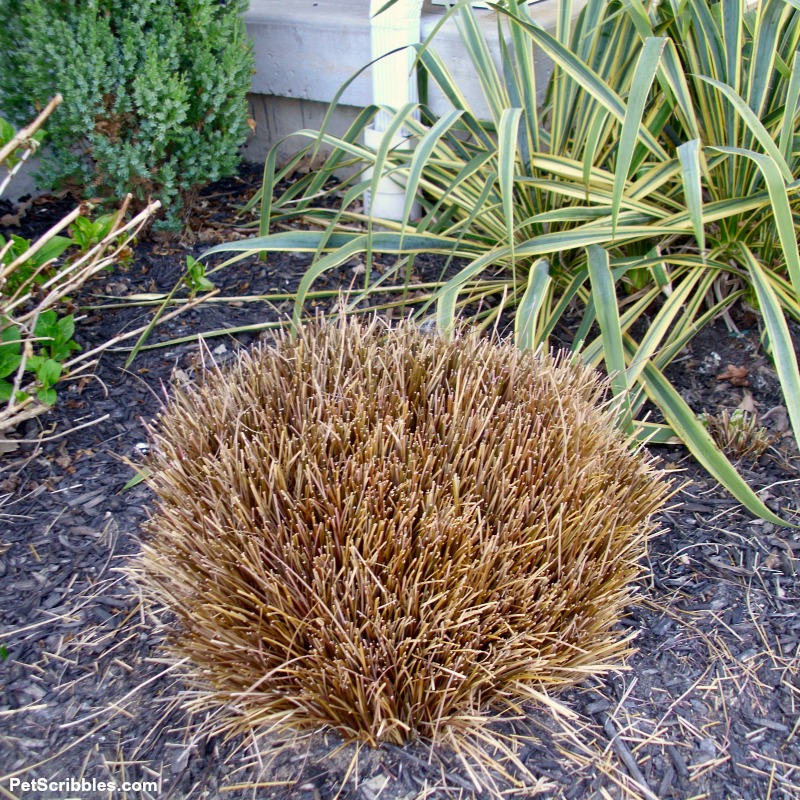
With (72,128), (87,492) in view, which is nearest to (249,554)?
(87,492)

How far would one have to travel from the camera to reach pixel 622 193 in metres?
2.08

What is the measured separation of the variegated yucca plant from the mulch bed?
0.22 m

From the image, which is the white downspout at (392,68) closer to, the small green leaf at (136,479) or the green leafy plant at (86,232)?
the green leafy plant at (86,232)

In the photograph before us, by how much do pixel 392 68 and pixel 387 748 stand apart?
91.6 inches

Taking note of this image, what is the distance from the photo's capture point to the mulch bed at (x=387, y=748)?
4.30 ft

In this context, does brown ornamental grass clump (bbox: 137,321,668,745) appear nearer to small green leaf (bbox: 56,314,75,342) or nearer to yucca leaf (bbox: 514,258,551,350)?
yucca leaf (bbox: 514,258,551,350)

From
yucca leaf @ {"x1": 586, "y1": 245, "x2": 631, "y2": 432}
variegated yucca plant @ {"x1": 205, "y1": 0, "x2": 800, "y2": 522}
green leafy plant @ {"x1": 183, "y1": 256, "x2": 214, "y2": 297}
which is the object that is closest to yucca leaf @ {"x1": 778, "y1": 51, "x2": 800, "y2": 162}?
variegated yucca plant @ {"x1": 205, "y1": 0, "x2": 800, "y2": 522}

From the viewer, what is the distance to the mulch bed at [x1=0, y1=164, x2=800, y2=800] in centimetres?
131

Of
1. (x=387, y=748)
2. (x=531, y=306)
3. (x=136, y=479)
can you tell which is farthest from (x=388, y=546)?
(x=531, y=306)

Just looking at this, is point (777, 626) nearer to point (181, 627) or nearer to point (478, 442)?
point (478, 442)

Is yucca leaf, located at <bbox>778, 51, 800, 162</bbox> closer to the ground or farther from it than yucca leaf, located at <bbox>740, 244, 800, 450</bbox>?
farther from it

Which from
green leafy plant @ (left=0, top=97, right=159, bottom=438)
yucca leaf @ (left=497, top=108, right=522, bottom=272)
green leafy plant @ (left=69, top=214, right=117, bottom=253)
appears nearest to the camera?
yucca leaf @ (left=497, top=108, right=522, bottom=272)

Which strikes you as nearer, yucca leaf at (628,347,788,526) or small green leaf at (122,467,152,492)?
small green leaf at (122,467,152,492)

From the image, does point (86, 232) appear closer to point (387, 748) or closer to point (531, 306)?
point (531, 306)
